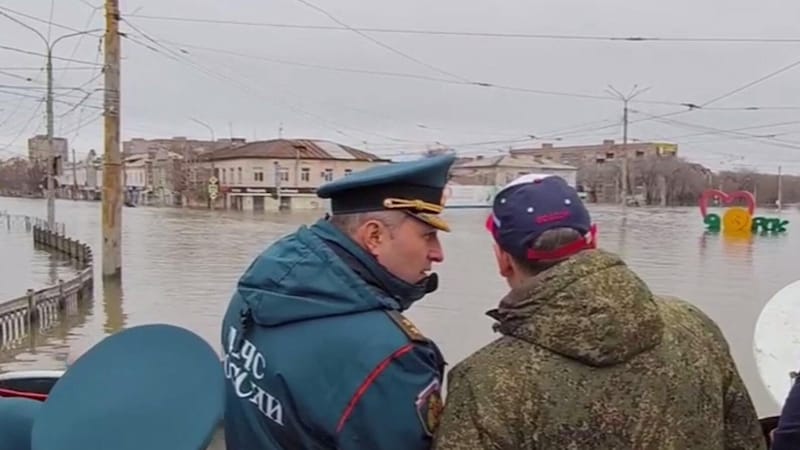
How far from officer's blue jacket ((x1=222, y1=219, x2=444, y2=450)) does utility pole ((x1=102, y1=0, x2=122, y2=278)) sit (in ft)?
52.7

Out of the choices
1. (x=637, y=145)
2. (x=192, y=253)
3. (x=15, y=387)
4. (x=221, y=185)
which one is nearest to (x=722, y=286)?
(x=192, y=253)

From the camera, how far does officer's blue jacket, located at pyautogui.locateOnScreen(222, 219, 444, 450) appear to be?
136 centimetres

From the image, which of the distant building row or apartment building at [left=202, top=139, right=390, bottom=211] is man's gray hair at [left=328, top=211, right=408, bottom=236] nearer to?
the distant building row

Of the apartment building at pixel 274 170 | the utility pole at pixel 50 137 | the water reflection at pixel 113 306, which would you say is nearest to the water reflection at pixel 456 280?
the water reflection at pixel 113 306

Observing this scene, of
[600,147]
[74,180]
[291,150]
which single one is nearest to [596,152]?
[600,147]

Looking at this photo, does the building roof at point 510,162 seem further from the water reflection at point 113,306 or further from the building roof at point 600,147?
the water reflection at point 113,306

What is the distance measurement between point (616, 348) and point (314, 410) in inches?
19.6

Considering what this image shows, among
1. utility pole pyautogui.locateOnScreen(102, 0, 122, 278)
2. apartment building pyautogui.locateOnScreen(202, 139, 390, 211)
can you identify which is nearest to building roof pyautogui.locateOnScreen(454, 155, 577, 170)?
apartment building pyautogui.locateOnScreen(202, 139, 390, 211)

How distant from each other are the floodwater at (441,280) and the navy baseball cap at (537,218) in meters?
1.97

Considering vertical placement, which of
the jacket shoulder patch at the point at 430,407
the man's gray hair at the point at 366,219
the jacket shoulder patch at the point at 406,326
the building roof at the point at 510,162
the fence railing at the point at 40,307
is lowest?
the fence railing at the point at 40,307

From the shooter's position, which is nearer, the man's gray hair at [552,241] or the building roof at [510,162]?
the man's gray hair at [552,241]

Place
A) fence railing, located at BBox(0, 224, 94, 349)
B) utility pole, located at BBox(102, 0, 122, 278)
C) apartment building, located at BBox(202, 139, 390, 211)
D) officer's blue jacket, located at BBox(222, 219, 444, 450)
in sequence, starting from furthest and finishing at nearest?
apartment building, located at BBox(202, 139, 390, 211)
utility pole, located at BBox(102, 0, 122, 278)
fence railing, located at BBox(0, 224, 94, 349)
officer's blue jacket, located at BBox(222, 219, 444, 450)

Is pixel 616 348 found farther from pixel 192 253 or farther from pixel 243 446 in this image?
pixel 192 253

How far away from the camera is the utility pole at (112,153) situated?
16.8m
